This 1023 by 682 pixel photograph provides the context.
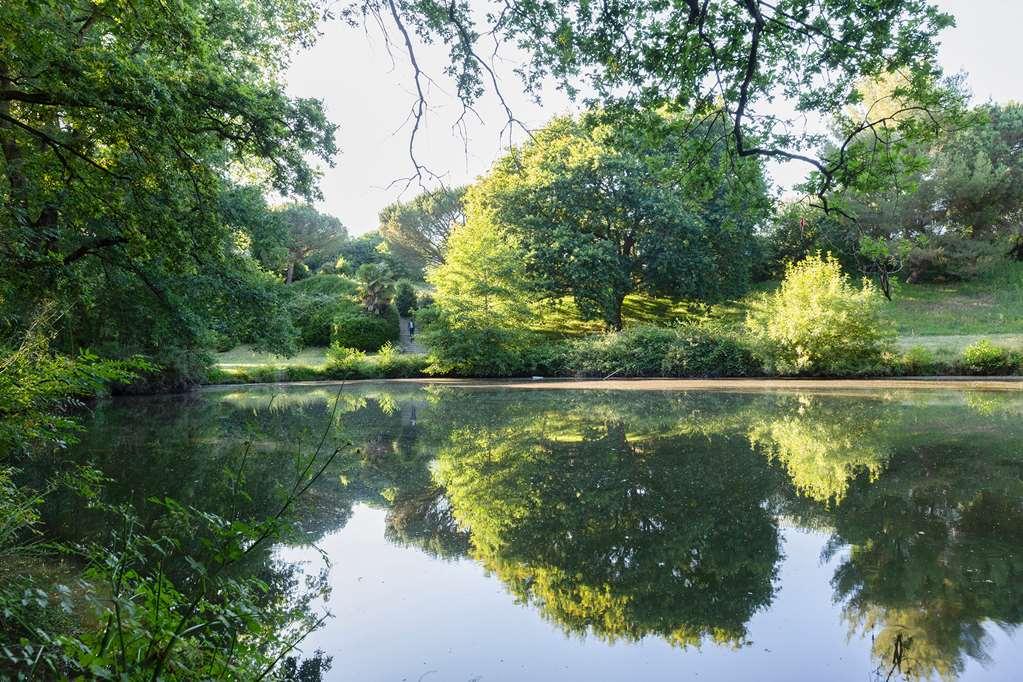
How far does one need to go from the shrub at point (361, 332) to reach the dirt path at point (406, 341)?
1.93ft

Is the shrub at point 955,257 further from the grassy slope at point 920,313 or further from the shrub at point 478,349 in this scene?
the shrub at point 478,349

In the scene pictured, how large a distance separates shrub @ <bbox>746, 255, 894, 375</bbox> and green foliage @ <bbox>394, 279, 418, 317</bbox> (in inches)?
791

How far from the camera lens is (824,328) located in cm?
1723

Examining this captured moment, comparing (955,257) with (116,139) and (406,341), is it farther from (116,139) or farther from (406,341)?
(116,139)

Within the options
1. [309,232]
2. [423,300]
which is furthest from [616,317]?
[309,232]

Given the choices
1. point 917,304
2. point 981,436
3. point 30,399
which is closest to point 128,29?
point 30,399

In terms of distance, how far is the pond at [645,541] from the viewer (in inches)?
128

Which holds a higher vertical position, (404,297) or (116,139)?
(116,139)

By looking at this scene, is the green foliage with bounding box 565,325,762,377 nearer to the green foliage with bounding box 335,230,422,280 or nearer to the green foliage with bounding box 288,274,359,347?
the green foliage with bounding box 288,274,359,347

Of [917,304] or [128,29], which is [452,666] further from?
[917,304]

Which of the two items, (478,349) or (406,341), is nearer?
(478,349)

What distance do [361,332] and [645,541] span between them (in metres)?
27.8

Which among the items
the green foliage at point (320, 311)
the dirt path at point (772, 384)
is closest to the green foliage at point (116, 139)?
the dirt path at point (772, 384)

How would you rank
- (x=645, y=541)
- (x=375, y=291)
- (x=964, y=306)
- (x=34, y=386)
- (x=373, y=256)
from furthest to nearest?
(x=373, y=256), (x=375, y=291), (x=964, y=306), (x=645, y=541), (x=34, y=386)
